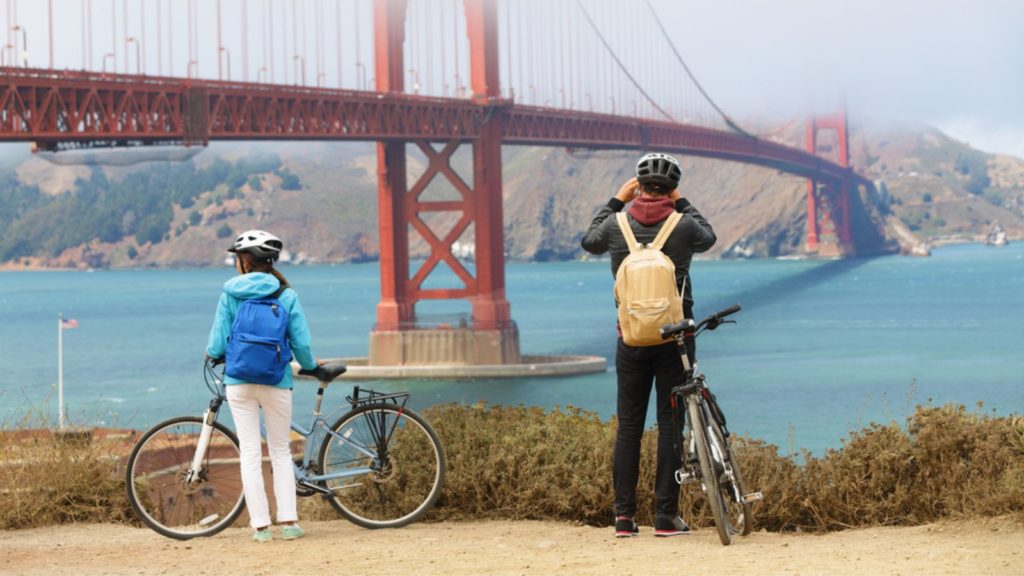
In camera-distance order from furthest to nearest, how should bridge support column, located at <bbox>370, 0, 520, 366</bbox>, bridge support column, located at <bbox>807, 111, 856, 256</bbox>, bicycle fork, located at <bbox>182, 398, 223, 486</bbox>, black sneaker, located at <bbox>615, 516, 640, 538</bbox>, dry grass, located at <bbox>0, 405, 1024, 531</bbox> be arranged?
1. bridge support column, located at <bbox>807, 111, 856, 256</bbox>
2. bridge support column, located at <bbox>370, 0, 520, 366</bbox>
3. dry grass, located at <bbox>0, 405, 1024, 531</bbox>
4. bicycle fork, located at <bbox>182, 398, 223, 486</bbox>
5. black sneaker, located at <bbox>615, 516, 640, 538</bbox>

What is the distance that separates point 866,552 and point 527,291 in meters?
125

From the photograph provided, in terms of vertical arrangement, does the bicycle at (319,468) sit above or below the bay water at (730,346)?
above

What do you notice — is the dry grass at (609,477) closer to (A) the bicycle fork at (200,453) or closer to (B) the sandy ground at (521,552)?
(B) the sandy ground at (521,552)

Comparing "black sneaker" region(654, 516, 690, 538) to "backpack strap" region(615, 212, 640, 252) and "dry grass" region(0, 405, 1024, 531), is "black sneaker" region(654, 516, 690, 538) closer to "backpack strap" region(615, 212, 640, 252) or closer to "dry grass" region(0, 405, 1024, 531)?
"dry grass" region(0, 405, 1024, 531)

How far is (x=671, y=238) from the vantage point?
6531 millimetres

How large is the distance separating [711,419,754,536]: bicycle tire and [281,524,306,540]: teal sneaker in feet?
5.91

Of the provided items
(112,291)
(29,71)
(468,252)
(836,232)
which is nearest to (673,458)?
(29,71)

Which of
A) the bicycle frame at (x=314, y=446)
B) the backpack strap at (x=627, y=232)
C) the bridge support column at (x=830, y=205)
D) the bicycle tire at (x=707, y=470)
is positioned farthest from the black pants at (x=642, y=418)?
the bridge support column at (x=830, y=205)

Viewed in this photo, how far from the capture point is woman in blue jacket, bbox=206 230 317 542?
6.77 m

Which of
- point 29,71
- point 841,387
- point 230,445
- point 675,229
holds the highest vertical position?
point 29,71

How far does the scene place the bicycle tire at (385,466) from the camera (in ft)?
23.5

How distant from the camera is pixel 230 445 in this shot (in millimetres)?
7102

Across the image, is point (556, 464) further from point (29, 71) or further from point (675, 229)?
point (29, 71)

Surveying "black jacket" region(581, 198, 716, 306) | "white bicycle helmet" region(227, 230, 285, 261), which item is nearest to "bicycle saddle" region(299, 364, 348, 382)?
"white bicycle helmet" region(227, 230, 285, 261)
